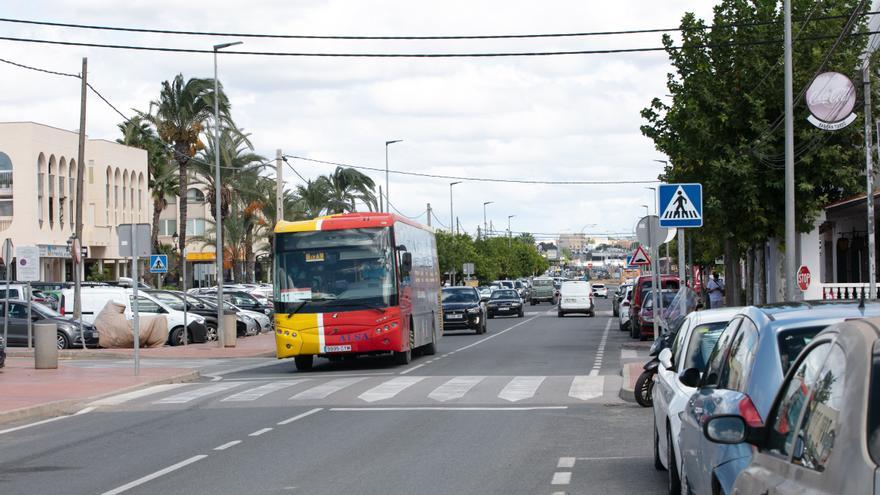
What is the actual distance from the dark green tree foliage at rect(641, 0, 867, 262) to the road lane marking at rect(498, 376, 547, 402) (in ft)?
32.9

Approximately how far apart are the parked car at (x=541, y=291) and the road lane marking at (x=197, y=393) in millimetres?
74418

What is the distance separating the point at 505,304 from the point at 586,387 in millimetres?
42765

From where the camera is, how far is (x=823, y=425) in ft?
13.5

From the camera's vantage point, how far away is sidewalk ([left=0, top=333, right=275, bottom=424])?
738 inches

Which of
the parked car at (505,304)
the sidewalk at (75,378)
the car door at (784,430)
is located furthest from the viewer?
the parked car at (505,304)

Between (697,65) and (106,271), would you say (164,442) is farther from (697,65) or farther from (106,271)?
(106,271)

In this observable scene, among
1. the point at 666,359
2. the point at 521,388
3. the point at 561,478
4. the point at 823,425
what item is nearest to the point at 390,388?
the point at 521,388

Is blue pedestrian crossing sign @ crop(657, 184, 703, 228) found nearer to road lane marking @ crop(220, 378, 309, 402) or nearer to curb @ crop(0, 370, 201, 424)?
road lane marking @ crop(220, 378, 309, 402)

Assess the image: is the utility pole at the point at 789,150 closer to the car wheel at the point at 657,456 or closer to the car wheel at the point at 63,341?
the car wheel at the point at 657,456

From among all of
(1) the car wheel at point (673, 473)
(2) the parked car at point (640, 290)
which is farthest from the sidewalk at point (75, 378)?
(2) the parked car at point (640, 290)

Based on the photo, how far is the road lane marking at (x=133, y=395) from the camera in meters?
19.8

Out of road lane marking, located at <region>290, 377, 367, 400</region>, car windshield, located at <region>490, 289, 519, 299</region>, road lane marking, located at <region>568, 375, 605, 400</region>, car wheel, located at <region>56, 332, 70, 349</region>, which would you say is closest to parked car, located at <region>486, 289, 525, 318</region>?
car windshield, located at <region>490, 289, 519, 299</region>

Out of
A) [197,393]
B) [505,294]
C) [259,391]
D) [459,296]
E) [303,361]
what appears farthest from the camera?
[505,294]

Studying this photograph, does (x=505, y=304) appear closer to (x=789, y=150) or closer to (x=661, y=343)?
(x=789, y=150)
